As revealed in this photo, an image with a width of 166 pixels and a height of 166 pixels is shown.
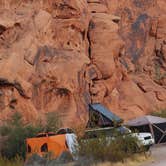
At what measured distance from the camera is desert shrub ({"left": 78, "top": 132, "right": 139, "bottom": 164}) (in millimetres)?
17234

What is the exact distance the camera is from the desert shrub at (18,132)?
2042cm

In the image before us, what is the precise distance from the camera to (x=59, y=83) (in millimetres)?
27047

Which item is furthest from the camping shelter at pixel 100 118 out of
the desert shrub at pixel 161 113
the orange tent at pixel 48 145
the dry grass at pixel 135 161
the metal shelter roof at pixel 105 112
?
the orange tent at pixel 48 145

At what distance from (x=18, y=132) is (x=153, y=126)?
30.5 ft

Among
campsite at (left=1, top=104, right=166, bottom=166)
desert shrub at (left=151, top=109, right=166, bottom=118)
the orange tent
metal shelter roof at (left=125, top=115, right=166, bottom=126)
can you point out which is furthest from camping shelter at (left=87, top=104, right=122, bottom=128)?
the orange tent

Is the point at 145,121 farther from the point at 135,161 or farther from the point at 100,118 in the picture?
the point at 135,161

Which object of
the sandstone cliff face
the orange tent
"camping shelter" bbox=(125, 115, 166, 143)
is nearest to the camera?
the orange tent

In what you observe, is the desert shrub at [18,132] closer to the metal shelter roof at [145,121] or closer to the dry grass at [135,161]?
the dry grass at [135,161]

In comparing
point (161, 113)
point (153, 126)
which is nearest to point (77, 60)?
point (153, 126)

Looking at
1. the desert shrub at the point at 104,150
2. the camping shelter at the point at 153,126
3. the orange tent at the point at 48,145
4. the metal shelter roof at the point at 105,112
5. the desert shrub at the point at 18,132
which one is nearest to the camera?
the desert shrub at the point at 104,150

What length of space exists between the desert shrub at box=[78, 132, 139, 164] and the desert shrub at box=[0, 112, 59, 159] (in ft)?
11.9

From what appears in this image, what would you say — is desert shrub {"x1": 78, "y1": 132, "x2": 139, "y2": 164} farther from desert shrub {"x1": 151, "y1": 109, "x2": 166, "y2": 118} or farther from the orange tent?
desert shrub {"x1": 151, "y1": 109, "x2": 166, "y2": 118}

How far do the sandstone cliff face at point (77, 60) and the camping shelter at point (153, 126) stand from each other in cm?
289

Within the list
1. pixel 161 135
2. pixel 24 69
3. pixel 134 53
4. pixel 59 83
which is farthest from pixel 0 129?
pixel 134 53
